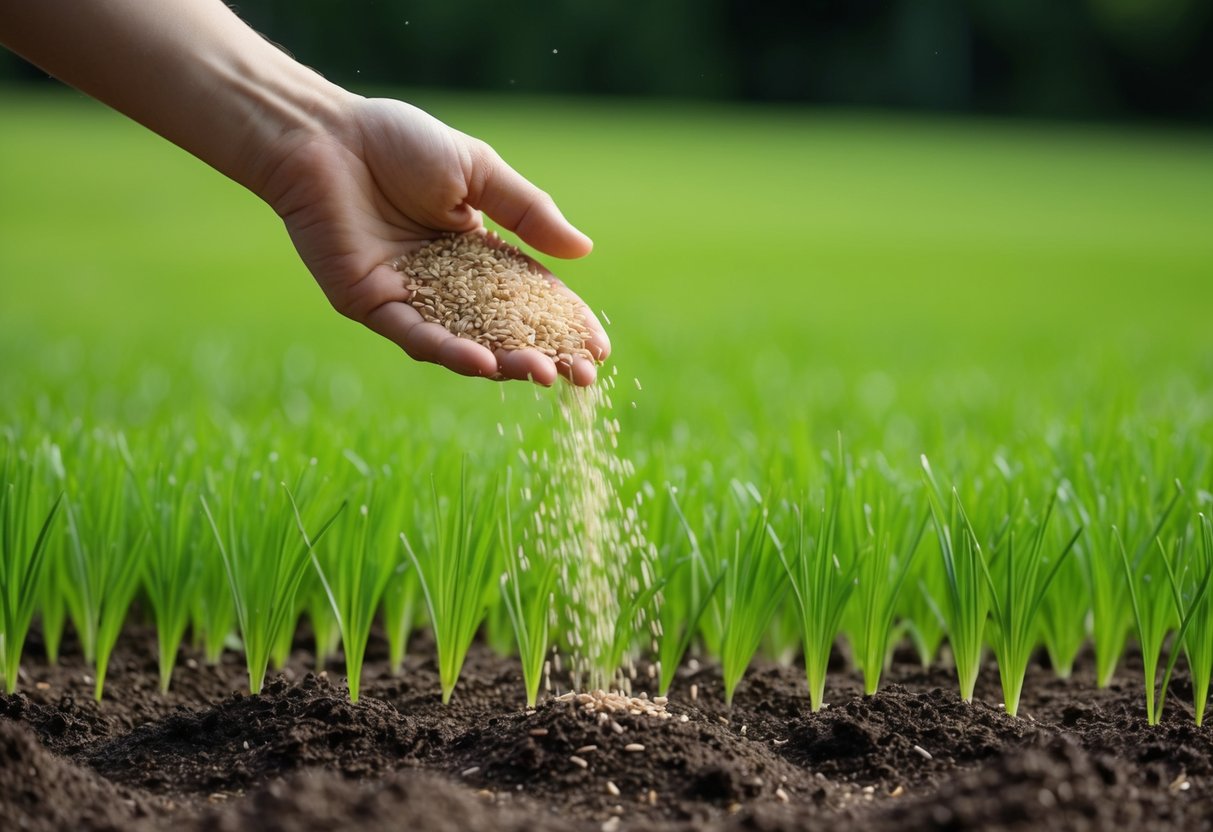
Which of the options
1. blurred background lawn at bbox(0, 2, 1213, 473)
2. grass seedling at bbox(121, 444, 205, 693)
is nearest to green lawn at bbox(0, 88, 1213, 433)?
blurred background lawn at bbox(0, 2, 1213, 473)

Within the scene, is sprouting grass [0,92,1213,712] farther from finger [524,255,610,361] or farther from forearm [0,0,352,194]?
forearm [0,0,352,194]

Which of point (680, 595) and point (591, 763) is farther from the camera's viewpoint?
point (680, 595)

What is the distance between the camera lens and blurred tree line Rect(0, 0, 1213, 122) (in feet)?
114

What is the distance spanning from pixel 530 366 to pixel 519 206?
0.58 metres

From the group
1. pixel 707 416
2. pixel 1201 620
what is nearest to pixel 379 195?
pixel 1201 620

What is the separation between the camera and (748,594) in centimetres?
267

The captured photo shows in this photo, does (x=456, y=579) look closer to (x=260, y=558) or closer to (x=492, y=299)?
(x=260, y=558)

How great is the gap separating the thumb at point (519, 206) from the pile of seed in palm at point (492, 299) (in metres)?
0.08

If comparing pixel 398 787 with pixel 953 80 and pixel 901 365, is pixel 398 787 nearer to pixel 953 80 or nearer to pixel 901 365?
pixel 901 365

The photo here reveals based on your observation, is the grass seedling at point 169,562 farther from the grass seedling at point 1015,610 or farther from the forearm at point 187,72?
the grass seedling at point 1015,610

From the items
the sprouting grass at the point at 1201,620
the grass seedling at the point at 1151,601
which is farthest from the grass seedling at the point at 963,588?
the sprouting grass at the point at 1201,620

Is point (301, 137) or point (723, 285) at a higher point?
point (723, 285)

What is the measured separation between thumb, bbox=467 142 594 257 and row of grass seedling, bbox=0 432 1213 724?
0.61 meters

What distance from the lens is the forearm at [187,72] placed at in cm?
273
